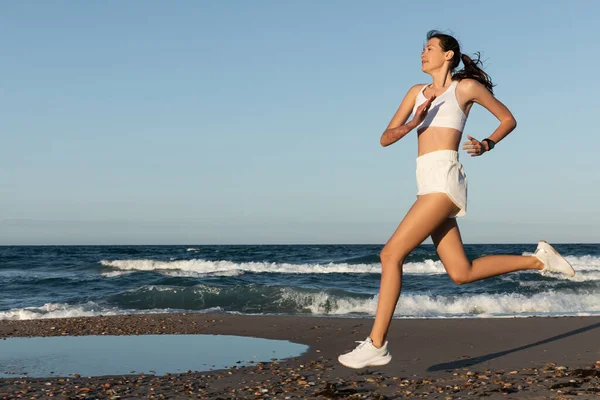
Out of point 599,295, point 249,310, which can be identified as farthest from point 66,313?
point 599,295

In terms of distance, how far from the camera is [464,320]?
9117mm

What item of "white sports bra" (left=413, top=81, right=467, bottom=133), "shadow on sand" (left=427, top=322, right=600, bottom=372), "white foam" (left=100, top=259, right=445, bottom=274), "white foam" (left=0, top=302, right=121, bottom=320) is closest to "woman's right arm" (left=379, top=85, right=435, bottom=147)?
"white sports bra" (left=413, top=81, right=467, bottom=133)

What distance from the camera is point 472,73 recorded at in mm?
4367

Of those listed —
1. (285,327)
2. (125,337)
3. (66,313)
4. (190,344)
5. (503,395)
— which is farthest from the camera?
(66,313)

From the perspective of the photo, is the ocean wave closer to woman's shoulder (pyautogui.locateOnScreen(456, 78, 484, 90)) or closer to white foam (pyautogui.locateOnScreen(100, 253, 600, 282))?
woman's shoulder (pyautogui.locateOnScreen(456, 78, 484, 90))

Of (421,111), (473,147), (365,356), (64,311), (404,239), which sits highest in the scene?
(421,111)

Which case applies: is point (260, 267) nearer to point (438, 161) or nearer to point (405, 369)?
point (405, 369)

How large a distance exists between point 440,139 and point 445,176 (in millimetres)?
252

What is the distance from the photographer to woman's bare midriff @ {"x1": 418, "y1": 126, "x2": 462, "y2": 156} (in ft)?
13.8

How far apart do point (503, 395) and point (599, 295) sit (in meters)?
12.4

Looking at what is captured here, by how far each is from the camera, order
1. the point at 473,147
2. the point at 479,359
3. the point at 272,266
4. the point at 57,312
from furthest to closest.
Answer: the point at 272,266, the point at 57,312, the point at 479,359, the point at 473,147

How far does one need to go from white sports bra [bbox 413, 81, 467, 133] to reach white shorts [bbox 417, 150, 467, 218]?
19 cm

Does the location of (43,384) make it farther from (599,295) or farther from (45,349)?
(599,295)

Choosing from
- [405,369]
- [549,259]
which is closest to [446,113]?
[549,259]
